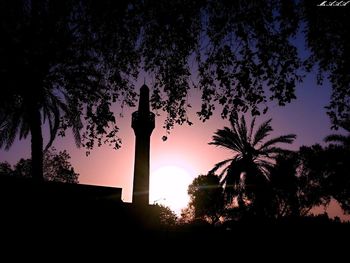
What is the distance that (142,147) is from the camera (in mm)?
30406

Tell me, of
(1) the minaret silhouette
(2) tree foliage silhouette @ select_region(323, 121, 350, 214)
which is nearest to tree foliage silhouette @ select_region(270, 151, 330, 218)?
(2) tree foliage silhouette @ select_region(323, 121, 350, 214)

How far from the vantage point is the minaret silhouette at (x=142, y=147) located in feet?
96.0


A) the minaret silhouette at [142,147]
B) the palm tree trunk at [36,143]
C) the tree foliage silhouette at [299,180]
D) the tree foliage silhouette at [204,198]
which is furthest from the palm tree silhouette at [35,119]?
the tree foliage silhouette at [204,198]

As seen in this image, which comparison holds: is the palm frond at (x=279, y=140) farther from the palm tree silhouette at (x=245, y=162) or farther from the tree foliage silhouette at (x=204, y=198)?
the tree foliage silhouette at (x=204, y=198)

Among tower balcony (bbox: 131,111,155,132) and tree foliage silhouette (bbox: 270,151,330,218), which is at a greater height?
tower balcony (bbox: 131,111,155,132)

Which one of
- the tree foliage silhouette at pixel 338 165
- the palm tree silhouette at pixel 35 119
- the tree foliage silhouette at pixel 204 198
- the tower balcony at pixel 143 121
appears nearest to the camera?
the palm tree silhouette at pixel 35 119

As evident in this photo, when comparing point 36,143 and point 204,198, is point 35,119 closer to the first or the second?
point 36,143

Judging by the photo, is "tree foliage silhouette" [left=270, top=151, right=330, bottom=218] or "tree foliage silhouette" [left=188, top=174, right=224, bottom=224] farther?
"tree foliage silhouette" [left=188, top=174, right=224, bottom=224]

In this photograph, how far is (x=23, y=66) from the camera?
34.6 feet

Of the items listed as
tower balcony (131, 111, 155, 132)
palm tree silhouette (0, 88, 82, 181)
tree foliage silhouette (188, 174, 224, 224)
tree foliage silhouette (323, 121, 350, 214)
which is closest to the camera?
palm tree silhouette (0, 88, 82, 181)

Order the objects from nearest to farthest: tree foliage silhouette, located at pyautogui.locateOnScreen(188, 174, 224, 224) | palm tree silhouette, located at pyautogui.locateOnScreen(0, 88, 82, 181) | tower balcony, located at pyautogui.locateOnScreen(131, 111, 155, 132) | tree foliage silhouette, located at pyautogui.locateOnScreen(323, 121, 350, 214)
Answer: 1. palm tree silhouette, located at pyautogui.locateOnScreen(0, 88, 82, 181)
2. tree foliage silhouette, located at pyautogui.locateOnScreen(323, 121, 350, 214)
3. tower balcony, located at pyautogui.locateOnScreen(131, 111, 155, 132)
4. tree foliage silhouette, located at pyautogui.locateOnScreen(188, 174, 224, 224)

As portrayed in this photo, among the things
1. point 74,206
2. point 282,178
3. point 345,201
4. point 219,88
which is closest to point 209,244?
point 74,206

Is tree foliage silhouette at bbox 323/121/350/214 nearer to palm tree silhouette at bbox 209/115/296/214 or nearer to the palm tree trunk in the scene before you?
palm tree silhouette at bbox 209/115/296/214

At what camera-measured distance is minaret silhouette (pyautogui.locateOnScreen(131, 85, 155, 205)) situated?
29.3 m
